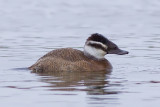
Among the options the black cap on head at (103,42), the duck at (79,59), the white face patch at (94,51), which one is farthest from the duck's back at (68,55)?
the black cap on head at (103,42)

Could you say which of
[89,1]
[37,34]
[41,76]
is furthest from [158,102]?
[89,1]

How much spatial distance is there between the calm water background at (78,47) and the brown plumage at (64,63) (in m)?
0.41

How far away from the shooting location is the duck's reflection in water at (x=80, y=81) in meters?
14.4

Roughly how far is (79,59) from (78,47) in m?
4.28

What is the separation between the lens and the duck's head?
17844mm

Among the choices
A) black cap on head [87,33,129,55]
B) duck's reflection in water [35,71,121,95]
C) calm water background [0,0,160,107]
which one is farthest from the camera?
black cap on head [87,33,129,55]

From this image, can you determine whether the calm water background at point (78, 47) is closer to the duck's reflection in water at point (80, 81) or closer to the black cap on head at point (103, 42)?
the duck's reflection in water at point (80, 81)

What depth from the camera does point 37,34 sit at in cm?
2456

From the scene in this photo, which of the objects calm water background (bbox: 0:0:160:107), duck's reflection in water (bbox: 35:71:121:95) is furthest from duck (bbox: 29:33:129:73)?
calm water background (bbox: 0:0:160:107)


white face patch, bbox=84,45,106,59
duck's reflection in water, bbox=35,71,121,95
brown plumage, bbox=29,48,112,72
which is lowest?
duck's reflection in water, bbox=35,71,121,95

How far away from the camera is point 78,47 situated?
21.7 meters

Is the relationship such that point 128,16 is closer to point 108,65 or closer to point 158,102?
point 108,65

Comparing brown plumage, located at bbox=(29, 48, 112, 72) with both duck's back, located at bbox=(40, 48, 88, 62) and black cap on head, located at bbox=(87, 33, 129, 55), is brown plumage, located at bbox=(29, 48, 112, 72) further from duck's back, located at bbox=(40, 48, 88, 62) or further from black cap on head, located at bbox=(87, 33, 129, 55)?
black cap on head, located at bbox=(87, 33, 129, 55)

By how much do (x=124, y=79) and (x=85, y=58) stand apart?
2.03 metres
